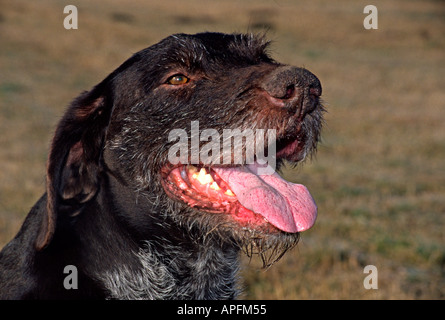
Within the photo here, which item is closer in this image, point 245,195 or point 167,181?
point 245,195

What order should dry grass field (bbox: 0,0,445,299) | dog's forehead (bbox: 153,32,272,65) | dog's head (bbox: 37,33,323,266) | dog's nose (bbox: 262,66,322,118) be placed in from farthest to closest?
dry grass field (bbox: 0,0,445,299), dog's forehead (bbox: 153,32,272,65), dog's head (bbox: 37,33,323,266), dog's nose (bbox: 262,66,322,118)

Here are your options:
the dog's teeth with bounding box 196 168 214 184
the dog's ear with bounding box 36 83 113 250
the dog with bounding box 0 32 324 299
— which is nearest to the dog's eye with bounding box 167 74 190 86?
the dog with bounding box 0 32 324 299

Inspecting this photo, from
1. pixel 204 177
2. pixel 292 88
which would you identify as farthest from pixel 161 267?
pixel 292 88

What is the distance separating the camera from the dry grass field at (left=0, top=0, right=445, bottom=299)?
6.61 metres

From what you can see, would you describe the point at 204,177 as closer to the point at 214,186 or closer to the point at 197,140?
the point at 214,186

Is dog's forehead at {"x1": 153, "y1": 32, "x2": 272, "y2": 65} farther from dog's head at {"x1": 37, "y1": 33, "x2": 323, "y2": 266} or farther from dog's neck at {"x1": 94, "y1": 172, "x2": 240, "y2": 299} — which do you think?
dog's neck at {"x1": 94, "y1": 172, "x2": 240, "y2": 299}

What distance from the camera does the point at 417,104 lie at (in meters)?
19.7

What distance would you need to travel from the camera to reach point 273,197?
3.62m

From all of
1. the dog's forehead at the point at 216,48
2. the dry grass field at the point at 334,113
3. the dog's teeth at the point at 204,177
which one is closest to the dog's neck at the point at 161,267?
the dog's teeth at the point at 204,177

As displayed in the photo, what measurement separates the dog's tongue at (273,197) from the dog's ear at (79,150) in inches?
31.3

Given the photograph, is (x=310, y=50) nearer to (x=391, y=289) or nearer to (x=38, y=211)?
(x=391, y=289)

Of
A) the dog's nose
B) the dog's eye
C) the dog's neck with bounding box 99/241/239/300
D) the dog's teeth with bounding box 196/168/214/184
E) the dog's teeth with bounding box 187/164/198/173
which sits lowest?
the dog's neck with bounding box 99/241/239/300

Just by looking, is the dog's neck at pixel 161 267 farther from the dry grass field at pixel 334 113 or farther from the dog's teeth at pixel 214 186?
the dry grass field at pixel 334 113

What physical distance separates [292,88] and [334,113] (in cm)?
1478
